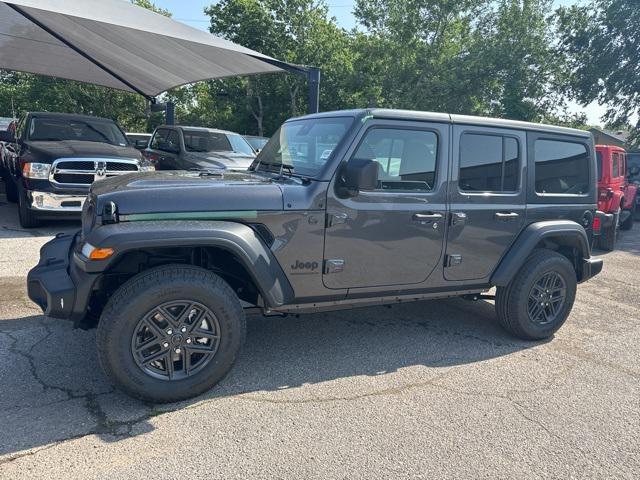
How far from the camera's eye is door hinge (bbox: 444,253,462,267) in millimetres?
3758

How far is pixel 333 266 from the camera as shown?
3.31 meters

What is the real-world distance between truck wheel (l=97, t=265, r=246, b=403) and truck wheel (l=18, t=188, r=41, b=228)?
5.67m

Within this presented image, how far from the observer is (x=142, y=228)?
8.98 ft

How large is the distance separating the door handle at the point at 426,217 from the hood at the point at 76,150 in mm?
5871

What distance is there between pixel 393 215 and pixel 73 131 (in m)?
7.22

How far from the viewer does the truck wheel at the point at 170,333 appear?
2727 mm

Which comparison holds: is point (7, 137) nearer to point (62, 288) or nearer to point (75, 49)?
point (75, 49)

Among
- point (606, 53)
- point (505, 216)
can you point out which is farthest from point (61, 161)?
point (606, 53)

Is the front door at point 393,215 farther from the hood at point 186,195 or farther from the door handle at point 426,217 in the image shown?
the hood at point 186,195

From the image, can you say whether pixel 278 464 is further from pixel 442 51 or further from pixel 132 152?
pixel 442 51

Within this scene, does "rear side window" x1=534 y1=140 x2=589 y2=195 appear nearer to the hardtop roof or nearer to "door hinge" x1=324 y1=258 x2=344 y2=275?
the hardtop roof

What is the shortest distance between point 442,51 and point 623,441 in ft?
85.9

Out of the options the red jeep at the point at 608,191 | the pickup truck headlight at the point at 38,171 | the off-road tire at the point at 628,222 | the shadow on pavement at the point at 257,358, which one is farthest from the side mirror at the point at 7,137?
the off-road tire at the point at 628,222

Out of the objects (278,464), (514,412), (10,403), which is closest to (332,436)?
(278,464)
